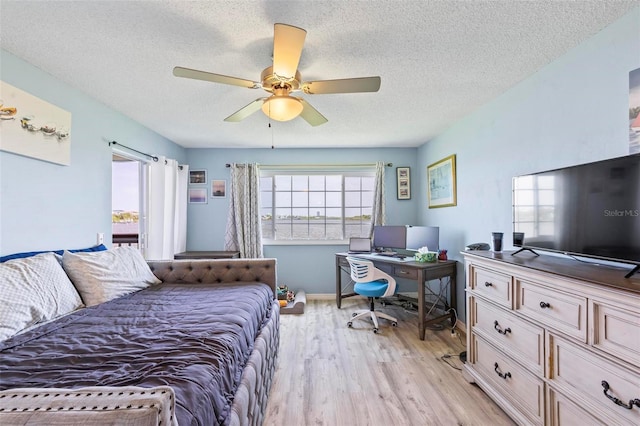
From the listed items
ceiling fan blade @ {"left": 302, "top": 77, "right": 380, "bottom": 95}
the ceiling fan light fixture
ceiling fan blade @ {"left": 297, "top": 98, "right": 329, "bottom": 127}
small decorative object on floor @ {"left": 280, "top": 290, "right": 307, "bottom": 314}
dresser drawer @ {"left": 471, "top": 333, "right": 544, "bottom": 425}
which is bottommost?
small decorative object on floor @ {"left": 280, "top": 290, "right": 307, "bottom": 314}

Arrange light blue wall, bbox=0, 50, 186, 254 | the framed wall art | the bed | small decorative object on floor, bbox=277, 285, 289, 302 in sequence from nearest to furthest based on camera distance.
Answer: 1. the bed
2. light blue wall, bbox=0, 50, 186, 254
3. the framed wall art
4. small decorative object on floor, bbox=277, 285, 289, 302

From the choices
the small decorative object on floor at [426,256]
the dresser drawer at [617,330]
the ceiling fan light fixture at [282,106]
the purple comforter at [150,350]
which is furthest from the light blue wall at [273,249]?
the dresser drawer at [617,330]

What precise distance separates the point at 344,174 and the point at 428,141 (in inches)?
51.7

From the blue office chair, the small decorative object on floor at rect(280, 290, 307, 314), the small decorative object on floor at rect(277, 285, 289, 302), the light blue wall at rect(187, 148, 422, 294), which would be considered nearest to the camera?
the blue office chair

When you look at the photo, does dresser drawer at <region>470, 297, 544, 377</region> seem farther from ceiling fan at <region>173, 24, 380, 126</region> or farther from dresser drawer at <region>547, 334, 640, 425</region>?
ceiling fan at <region>173, 24, 380, 126</region>

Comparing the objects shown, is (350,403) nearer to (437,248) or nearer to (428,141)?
(437,248)

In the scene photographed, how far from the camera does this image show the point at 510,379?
173 centimetres

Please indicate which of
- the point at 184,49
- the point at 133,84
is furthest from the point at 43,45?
the point at 184,49

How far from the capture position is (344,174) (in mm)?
4578

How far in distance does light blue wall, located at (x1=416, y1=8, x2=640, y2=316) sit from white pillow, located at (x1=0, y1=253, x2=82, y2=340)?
127 inches

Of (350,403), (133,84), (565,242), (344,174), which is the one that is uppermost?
(133,84)

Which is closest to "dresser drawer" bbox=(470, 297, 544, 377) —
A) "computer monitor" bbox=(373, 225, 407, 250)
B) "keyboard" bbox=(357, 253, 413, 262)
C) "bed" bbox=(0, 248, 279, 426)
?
"keyboard" bbox=(357, 253, 413, 262)

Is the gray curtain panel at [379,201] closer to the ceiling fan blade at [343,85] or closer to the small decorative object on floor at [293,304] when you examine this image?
the small decorative object on floor at [293,304]

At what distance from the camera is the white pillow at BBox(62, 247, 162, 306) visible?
1911 millimetres
